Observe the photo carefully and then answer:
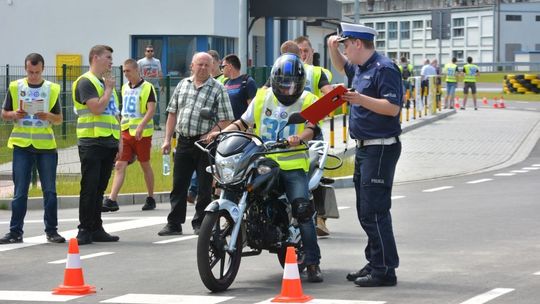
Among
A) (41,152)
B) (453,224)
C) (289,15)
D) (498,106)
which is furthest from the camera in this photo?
(498,106)

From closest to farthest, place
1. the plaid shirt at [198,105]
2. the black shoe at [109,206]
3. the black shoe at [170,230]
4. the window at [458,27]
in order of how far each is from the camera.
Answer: the black shoe at [170,230], the plaid shirt at [198,105], the black shoe at [109,206], the window at [458,27]

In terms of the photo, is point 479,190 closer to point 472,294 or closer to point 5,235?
point 5,235

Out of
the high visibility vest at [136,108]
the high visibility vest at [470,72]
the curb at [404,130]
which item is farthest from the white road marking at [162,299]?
the high visibility vest at [470,72]

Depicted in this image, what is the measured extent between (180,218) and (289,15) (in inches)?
1083

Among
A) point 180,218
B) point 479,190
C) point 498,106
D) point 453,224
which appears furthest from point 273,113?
point 498,106

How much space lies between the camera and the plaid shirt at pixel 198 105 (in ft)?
44.9

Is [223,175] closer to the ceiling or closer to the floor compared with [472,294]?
closer to the ceiling

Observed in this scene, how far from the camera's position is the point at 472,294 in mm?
9422

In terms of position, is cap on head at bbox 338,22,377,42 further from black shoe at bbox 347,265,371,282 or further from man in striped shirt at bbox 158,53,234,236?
man in striped shirt at bbox 158,53,234,236

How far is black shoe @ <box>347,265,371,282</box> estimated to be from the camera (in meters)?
10.1

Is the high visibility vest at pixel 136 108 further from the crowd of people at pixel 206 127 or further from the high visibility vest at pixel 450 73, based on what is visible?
the high visibility vest at pixel 450 73

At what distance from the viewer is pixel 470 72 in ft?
143

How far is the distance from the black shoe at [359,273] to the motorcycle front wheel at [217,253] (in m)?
0.91

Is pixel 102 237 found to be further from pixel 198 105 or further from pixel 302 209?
pixel 302 209
